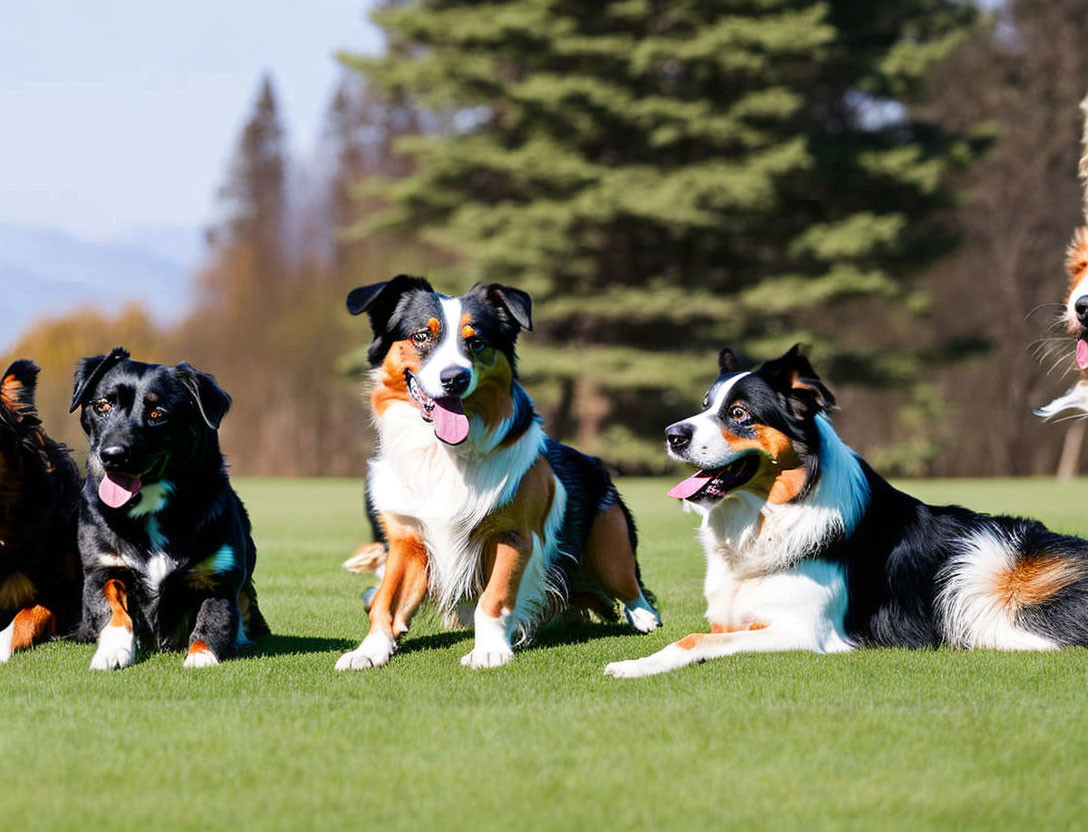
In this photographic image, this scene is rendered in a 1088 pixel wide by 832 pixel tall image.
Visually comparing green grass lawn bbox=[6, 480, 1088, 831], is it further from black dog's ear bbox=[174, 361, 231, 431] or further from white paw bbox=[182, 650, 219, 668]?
black dog's ear bbox=[174, 361, 231, 431]

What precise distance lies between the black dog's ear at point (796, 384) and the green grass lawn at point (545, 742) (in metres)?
1.13

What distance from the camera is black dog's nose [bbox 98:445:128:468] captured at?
17.1 feet

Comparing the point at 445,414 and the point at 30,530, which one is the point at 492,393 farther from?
the point at 30,530

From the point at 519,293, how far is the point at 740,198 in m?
21.5

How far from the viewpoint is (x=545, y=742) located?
3959 millimetres

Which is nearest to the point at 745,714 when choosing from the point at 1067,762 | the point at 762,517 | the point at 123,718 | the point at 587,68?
the point at 1067,762

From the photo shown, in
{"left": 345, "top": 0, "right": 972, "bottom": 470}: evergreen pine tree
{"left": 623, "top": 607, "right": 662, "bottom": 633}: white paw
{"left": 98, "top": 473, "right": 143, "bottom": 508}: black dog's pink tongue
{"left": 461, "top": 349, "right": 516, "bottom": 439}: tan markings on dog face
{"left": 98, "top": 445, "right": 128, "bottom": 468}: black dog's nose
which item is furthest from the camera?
{"left": 345, "top": 0, "right": 972, "bottom": 470}: evergreen pine tree

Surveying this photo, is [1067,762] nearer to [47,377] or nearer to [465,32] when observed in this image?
[465,32]

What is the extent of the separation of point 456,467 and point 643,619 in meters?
1.49

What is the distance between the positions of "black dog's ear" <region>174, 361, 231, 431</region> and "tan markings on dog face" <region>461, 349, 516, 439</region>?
1124mm

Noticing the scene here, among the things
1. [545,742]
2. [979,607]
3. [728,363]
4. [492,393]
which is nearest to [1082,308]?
[979,607]

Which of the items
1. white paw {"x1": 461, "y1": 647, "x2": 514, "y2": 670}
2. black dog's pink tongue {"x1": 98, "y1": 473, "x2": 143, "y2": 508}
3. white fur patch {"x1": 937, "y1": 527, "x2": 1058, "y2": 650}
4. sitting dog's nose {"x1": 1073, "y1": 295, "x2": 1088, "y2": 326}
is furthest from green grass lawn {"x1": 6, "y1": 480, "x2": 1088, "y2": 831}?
sitting dog's nose {"x1": 1073, "y1": 295, "x2": 1088, "y2": 326}

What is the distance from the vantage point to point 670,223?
27.9m

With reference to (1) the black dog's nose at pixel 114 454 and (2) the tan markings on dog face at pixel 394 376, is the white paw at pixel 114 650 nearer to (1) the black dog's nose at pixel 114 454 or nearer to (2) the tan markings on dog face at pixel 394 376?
(1) the black dog's nose at pixel 114 454
